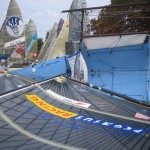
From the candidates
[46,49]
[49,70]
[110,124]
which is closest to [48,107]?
[110,124]

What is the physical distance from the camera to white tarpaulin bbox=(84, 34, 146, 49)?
6773 mm

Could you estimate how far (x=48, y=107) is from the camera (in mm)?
Result: 2625

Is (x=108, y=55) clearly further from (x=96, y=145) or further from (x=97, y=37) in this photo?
(x=96, y=145)

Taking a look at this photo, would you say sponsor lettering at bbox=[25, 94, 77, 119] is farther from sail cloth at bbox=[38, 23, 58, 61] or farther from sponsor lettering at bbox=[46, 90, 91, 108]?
sail cloth at bbox=[38, 23, 58, 61]

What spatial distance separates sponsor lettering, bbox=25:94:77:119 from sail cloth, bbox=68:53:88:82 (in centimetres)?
289

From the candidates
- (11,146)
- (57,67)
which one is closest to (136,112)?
(11,146)

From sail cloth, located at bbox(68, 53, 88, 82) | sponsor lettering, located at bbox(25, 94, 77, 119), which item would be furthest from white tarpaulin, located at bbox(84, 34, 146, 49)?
sponsor lettering, located at bbox(25, 94, 77, 119)

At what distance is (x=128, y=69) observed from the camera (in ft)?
22.5

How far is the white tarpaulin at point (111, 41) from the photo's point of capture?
22.2 ft

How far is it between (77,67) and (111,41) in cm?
134

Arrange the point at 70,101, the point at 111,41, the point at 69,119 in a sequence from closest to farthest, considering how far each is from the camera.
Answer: the point at 69,119, the point at 70,101, the point at 111,41

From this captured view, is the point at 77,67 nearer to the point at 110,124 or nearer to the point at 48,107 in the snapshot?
the point at 48,107

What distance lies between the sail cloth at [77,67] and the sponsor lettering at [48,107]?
2.89 meters

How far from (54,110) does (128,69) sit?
4.57 meters
